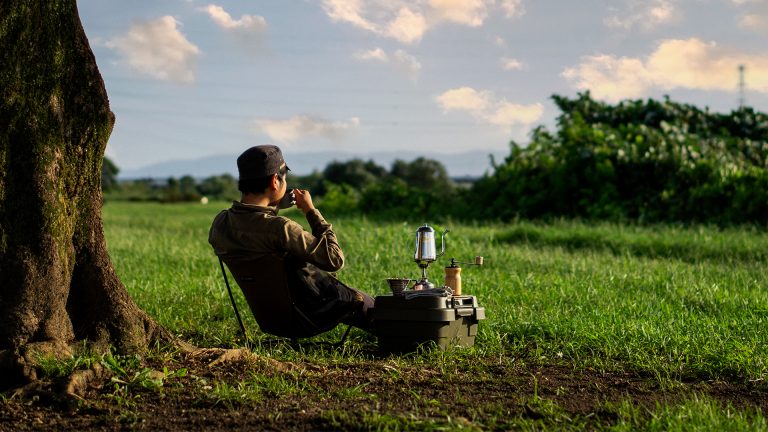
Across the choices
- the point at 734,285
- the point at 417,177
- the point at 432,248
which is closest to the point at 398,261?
the point at 734,285

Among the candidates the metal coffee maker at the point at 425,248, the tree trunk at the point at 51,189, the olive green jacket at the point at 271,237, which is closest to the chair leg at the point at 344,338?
the metal coffee maker at the point at 425,248

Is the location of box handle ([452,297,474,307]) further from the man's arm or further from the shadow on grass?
the shadow on grass

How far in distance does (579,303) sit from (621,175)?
1050 cm

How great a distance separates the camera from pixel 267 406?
4.96 m

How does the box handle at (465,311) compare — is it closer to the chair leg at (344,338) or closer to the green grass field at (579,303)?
the green grass field at (579,303)

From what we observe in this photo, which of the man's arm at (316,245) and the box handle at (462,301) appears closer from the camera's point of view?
the man's arm at (316,245)

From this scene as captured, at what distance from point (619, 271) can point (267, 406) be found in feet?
21.8

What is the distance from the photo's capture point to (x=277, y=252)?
588 centimetres

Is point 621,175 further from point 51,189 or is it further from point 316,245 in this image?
point 51,189

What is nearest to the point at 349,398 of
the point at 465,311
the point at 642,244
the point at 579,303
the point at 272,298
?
the point at 272,298

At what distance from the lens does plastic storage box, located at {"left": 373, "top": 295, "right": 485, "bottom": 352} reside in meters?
6.05

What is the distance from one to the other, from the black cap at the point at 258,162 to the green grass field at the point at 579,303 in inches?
50.9

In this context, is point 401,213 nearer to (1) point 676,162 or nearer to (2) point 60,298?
(1) point 676,162

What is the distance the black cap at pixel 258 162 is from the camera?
5.82 meters
